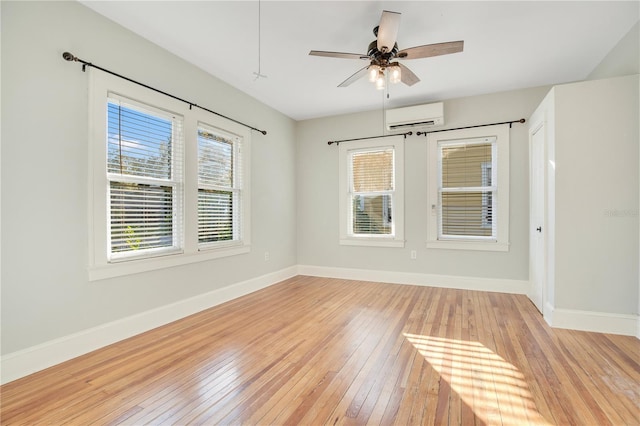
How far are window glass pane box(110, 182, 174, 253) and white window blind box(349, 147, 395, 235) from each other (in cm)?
298

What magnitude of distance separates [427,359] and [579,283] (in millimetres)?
1846

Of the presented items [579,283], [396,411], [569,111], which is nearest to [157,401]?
[396,411]

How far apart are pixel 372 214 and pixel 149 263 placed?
337 cm

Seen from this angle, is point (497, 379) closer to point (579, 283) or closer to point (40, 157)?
point (579, 283)

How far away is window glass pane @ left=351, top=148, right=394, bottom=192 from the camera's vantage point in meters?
4.89

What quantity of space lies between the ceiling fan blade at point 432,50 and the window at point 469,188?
2181 millimetres

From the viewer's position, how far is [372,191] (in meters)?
4.99

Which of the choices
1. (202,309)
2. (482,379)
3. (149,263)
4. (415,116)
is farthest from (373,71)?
(202,309)

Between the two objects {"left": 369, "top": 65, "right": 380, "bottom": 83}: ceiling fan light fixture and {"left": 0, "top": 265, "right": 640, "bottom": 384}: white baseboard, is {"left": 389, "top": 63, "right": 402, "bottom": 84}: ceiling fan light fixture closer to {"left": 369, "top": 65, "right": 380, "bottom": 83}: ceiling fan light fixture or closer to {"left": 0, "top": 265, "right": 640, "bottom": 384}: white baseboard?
{"left": 369, "top": 65, "right": 380, "bottom": 83}: ceiling fan light fixture

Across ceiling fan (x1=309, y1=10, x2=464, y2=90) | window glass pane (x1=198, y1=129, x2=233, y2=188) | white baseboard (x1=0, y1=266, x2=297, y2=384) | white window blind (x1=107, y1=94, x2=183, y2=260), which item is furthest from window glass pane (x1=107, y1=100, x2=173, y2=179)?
ceiling fan (x1=309, y1=10, x2=464, y2=90)

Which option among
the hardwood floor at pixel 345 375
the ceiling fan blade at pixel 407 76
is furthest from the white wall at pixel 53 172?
the ceiling fan blade at pixel 407 76

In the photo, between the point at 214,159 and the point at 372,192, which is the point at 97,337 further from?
the point at 372,192

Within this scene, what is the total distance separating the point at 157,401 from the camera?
177 cm

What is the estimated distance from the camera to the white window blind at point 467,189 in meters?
4.29
